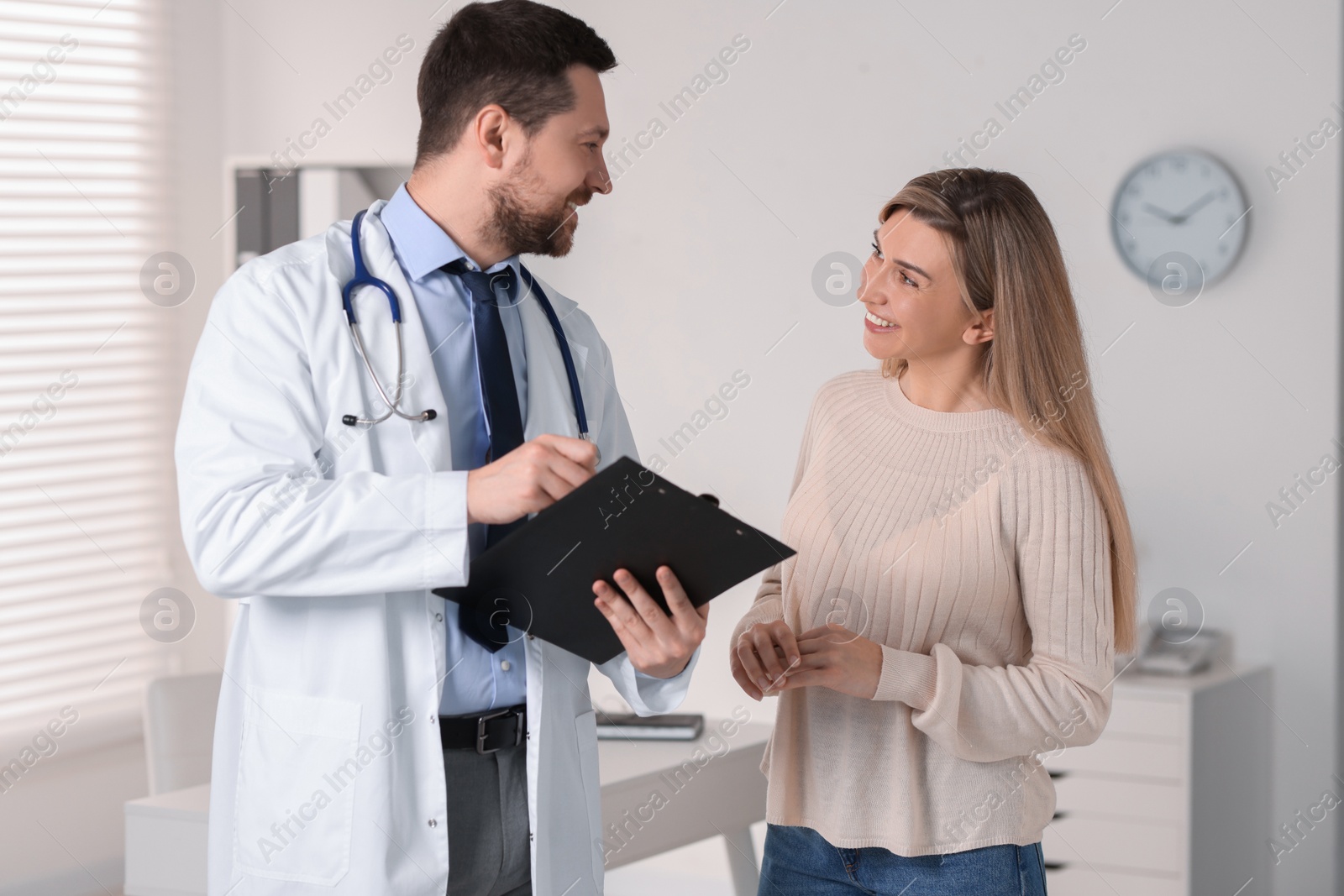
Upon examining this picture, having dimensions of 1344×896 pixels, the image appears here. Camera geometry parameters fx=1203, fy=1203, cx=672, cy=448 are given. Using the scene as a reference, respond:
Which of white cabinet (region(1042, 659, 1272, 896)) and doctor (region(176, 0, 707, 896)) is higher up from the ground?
doctor (region(176, 0, 707, 896))

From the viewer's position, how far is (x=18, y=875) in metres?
3.77

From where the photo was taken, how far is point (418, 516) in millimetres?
1308

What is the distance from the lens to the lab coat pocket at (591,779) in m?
1.58

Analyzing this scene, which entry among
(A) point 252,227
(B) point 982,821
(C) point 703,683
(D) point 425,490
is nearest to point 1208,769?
(C) point 703,683

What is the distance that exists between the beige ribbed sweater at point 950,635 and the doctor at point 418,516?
0.92ft

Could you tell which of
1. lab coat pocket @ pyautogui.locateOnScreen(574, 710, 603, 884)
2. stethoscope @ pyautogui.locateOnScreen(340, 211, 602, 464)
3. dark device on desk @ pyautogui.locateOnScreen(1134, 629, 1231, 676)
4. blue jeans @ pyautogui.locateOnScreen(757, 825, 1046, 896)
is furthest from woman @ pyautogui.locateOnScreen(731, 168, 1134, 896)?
dark device on desk @ pyautogui.locateOnScreen(1134, 629, 1231, 676)

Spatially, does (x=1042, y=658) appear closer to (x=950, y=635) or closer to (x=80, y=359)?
(x=950, y=635)

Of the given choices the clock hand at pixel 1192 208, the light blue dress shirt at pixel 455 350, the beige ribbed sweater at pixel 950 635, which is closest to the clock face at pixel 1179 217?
the clock hand at pixel 1192 208

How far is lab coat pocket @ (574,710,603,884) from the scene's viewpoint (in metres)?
1.58

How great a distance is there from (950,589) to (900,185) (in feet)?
8.11

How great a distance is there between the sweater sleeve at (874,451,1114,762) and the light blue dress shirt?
0.51 metres

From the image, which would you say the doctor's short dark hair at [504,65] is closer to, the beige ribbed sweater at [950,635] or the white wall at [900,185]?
the beige ribbed sweater at [950,635]

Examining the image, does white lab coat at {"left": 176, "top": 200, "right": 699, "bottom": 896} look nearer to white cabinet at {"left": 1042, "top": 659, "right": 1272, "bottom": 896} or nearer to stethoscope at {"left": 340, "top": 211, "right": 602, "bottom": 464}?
stethoscope at {"left": 340, "top": 211, "right": 602, "bottom": 464}

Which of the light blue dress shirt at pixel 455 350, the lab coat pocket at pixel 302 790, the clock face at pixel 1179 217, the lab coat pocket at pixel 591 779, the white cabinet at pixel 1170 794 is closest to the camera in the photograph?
the lab coat pocket at pixel 302 790
